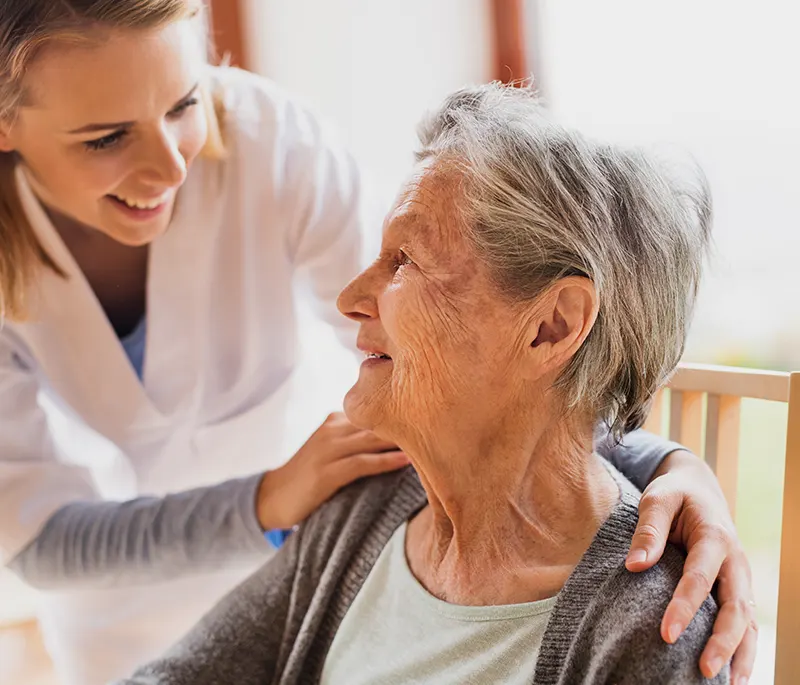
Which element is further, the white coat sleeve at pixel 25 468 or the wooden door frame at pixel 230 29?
the wooden door frame at pixel 230 29

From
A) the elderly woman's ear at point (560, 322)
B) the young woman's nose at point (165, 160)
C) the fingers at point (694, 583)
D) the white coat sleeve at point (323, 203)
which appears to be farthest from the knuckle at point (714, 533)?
the young woman's nose at point (165, 160)

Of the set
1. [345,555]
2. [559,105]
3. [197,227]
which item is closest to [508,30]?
[559,105]

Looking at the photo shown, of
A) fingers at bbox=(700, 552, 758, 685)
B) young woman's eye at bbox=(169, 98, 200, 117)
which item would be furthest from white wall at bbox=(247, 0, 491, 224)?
fingers at bbox=(700, 552, 758, 685)

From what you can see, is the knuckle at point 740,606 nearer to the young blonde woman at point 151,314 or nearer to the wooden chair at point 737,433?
the wooden chair at point 737,433

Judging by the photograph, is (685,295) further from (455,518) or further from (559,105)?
(559,105)

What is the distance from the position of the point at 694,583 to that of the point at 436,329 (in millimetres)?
410

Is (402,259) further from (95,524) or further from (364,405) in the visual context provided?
(95,524)

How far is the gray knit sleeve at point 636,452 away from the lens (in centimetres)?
124

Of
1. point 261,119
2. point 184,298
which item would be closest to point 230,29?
point 261,119

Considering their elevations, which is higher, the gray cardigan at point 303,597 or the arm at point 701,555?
the arm at point 701,555

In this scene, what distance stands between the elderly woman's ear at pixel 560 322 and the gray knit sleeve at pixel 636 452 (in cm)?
16

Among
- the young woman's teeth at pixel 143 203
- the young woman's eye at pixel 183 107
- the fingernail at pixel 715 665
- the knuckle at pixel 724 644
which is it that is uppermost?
the young woman's eye at pixel 183 107

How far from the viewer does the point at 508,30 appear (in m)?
2.92

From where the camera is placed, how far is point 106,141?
4.39ft
